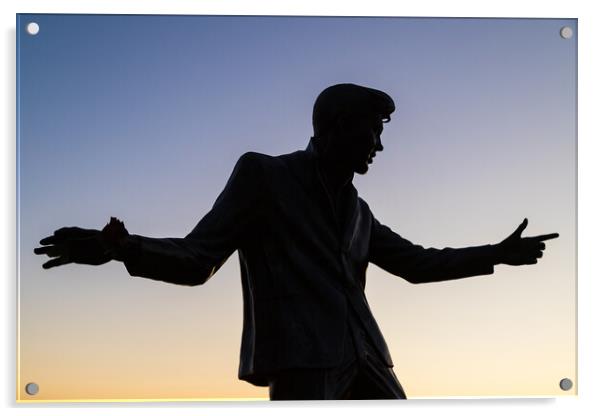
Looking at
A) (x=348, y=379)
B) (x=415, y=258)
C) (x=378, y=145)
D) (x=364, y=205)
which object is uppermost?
(x=378, y=145)

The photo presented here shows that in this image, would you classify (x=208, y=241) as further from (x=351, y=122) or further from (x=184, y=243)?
(x=351, y=122)

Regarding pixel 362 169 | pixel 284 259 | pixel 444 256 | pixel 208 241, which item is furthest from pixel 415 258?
pixel 208 241

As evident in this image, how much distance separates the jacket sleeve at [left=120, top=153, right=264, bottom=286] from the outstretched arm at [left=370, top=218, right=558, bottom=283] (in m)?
0.38

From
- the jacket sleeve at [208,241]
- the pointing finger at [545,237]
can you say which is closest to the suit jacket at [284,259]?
the jacket sleeve at [208,241]

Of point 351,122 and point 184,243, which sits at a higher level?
point 351,122

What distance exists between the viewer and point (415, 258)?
3182 millimetres

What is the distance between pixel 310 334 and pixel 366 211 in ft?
1.45

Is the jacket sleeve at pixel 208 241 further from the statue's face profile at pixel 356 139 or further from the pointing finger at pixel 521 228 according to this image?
the pointing finger at pixel 521 228

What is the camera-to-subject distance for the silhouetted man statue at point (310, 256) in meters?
2.86

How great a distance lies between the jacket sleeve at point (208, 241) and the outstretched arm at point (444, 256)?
15.1 inches

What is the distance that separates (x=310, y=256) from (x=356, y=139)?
1.01 feet

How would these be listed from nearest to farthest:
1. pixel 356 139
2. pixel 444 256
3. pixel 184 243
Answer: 1. pixel 184 243
2. pixel 356 139
3. pixel 444 256
